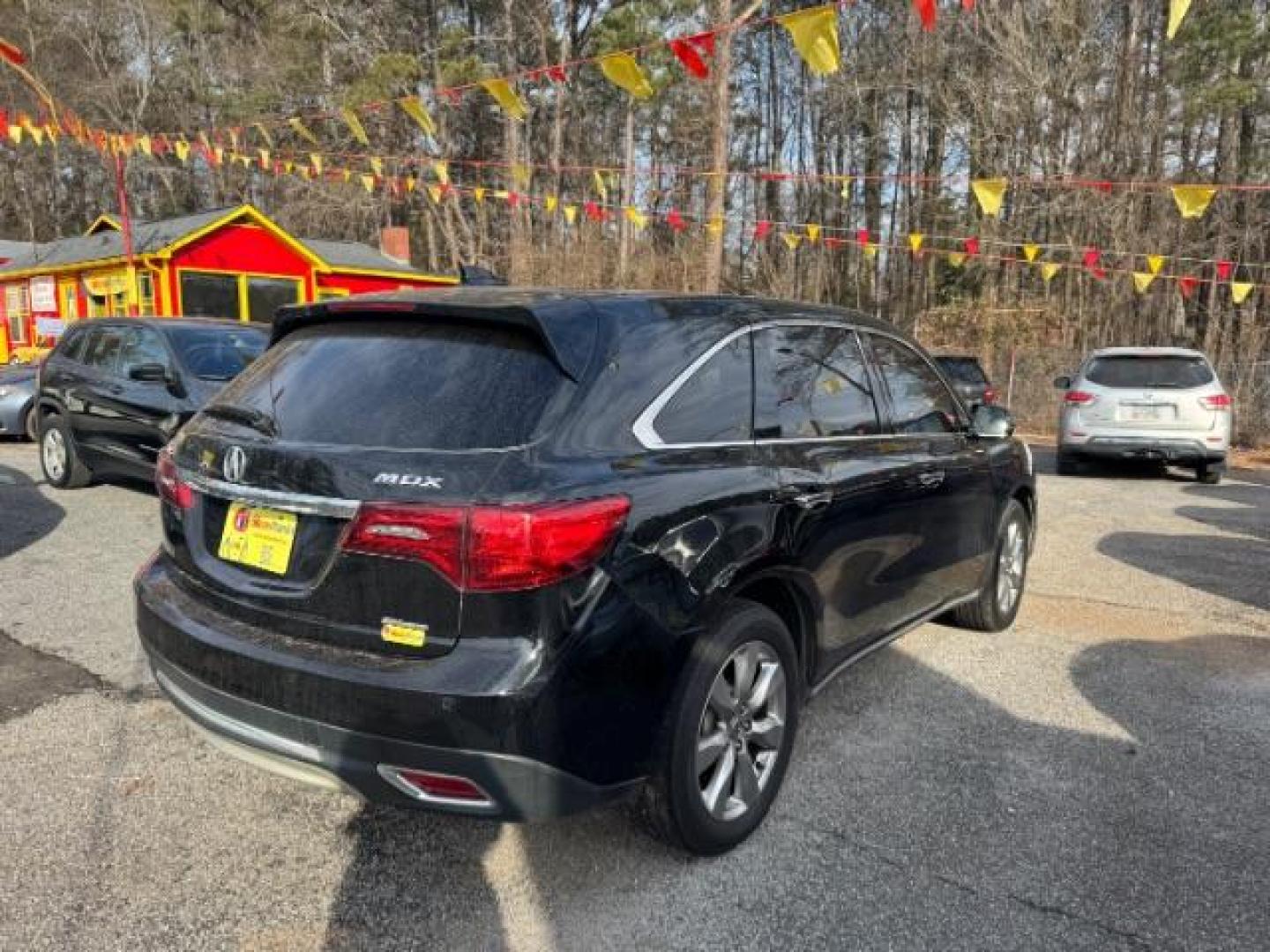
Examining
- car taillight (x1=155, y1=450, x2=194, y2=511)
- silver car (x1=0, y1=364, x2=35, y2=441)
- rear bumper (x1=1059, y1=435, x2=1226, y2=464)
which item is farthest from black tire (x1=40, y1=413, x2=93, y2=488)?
rear bumper (x1=1059, y1=435, x2=1226, y2=464)

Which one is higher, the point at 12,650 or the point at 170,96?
the point at 170,96

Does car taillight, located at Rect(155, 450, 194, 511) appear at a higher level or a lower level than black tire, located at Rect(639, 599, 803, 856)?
higher

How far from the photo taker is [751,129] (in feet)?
132

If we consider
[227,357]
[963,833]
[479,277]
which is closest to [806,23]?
[479,277]

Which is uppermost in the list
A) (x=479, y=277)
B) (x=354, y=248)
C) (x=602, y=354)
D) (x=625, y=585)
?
(x=354, y=248)

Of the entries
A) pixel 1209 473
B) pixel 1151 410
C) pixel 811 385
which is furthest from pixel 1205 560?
pixel 811 385

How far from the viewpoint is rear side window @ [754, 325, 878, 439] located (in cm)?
309

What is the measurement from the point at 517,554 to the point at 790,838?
55.6 inches

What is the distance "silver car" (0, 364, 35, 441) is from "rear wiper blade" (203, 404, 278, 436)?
11227 millimetres

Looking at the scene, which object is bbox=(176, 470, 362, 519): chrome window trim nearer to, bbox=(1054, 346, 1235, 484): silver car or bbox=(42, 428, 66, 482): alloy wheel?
bbox=(42, 428, 66, 482): alloy wheel

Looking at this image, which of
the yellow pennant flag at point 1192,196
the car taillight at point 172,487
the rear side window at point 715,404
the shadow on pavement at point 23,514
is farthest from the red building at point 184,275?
the rear side window at point 715,404

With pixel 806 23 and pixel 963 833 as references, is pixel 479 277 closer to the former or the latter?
pixel 963 833

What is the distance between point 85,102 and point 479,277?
40738 mm

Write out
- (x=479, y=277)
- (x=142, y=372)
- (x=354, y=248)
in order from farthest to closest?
(x=354, y=248)
(x=142, y=372)
(x=479, y=277)
